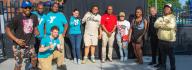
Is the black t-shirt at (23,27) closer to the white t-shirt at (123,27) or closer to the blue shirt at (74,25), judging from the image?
the blue shirt at (74,25)

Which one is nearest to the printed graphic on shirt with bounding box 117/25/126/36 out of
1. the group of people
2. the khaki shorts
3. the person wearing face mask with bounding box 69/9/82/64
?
the group of people

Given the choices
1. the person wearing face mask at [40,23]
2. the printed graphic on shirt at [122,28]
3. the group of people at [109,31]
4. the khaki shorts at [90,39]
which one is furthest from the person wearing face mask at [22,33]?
the printed graphic on shirt at [122,28]

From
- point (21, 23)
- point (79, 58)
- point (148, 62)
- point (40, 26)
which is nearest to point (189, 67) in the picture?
point (148, 62)

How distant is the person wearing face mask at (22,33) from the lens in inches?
285

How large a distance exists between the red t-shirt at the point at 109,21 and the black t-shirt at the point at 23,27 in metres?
2.86

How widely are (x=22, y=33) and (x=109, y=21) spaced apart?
10.3ft

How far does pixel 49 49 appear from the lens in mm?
7121

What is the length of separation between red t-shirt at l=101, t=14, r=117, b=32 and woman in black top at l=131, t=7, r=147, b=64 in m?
0.54

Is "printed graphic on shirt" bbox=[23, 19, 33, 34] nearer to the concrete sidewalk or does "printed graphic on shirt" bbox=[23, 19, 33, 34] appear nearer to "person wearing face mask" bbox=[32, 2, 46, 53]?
"person wearing face mask" bbox=[32, 2, 46, 53]

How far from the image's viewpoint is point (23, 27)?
24.3 feet

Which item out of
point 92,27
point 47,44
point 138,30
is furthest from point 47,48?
point 138,30

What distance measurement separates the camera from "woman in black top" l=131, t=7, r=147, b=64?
380 inches

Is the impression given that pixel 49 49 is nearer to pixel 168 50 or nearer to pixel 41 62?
pixel 41 62

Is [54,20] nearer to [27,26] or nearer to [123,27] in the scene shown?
[27,26]
